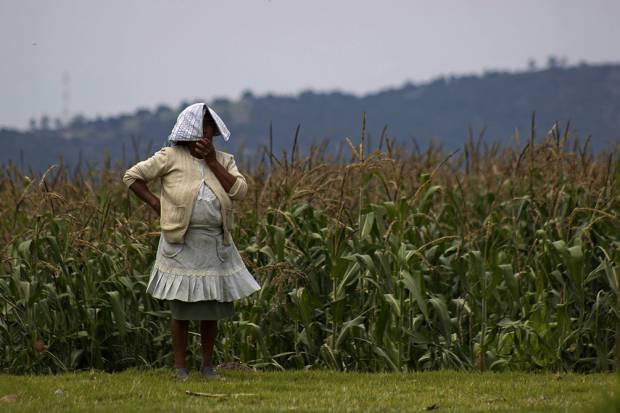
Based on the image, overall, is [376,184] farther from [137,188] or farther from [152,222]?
[137,188]

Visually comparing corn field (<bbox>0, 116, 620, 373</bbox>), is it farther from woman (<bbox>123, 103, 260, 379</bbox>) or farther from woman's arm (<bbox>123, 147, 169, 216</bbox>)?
woman's arm (<bbox>123, 147, 169, 216</bbox>)

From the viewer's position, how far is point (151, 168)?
316 inches

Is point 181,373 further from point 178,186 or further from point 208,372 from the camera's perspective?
point 178,186

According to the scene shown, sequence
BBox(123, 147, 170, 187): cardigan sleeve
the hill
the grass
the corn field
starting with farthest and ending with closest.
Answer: the hill, the corn field, BBox(123, 147, 170, 187): cardigan sleeve, the grass

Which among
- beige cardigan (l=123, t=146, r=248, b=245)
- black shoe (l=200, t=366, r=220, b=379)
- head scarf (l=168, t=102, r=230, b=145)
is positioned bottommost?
black shoe (l=200, t=366, r=220, b=379)

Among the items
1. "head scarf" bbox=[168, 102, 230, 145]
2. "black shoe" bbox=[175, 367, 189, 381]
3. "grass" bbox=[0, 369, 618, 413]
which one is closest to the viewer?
"grass" bbox=[0, 369, 618, 413]

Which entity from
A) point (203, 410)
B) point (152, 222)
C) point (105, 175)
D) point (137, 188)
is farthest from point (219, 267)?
point (105, 175)

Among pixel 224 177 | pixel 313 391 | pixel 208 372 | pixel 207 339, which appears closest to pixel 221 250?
pixel 224 177

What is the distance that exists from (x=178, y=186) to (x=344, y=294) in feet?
6.35

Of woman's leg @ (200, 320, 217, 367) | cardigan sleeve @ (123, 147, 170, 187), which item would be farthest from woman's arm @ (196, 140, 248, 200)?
woman's leg @ (200, 320, 217, 367)

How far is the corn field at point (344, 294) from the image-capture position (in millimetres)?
8922

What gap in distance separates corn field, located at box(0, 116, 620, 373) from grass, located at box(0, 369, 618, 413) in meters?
0.53

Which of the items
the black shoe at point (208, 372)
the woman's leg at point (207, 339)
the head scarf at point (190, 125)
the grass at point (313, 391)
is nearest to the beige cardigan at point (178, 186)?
the head scarf at point (190, 125)

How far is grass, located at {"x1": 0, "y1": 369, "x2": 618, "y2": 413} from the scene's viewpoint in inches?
279
